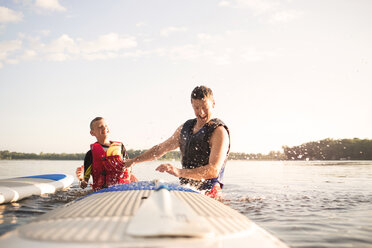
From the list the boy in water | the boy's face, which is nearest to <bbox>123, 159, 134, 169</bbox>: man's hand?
the boy in water

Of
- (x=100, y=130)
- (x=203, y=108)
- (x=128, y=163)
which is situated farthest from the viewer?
(x=100, y=130)

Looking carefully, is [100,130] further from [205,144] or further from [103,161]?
[205,144]

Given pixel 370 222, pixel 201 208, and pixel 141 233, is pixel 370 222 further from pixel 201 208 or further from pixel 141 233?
pixel 141 233

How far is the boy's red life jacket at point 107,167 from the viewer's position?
524 centimetres

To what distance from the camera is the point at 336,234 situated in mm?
3008

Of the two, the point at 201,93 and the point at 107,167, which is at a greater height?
the point at 201,93

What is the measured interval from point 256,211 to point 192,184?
89 centimetres

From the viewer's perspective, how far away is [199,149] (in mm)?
4211

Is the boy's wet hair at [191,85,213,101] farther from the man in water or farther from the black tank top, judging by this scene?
the black tank top

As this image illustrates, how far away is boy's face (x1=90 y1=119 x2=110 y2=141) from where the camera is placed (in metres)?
5.35

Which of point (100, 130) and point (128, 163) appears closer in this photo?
point (128, 163)

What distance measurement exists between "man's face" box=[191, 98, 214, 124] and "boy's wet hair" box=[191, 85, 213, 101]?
0.04 m

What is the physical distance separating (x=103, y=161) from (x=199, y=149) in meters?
1.83

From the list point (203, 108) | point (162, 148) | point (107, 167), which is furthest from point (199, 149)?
point (107, 167)
